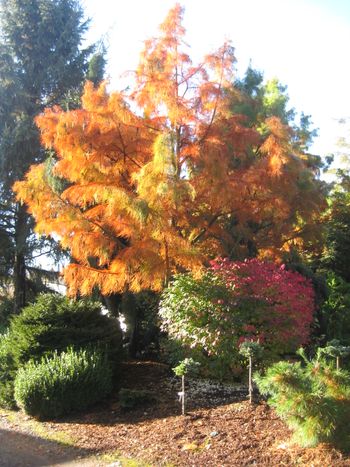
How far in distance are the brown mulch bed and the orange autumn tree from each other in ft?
7.25

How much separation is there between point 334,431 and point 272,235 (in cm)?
635

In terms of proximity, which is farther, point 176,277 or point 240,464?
point 176,277

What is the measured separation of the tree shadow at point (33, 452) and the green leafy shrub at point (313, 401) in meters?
2.08

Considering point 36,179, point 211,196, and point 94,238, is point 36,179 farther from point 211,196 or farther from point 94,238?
point 211,196

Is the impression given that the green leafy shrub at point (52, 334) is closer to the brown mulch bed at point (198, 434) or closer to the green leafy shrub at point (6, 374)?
the green leafy shrub at point (6, 374)

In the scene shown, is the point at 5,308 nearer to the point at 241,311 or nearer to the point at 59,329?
the point at 59,329

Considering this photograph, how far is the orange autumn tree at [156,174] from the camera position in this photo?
7.66 m

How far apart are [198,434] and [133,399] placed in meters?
1.63

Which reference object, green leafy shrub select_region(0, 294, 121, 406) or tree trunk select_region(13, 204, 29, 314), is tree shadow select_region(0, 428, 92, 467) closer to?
green leafy shrub select_region(0, 294, 121, 406)

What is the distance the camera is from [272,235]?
10.1 metres

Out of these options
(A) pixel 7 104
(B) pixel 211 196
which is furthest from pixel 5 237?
(B) pixel 211 196

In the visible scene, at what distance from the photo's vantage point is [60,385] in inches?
250

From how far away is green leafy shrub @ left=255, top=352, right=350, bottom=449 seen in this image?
4.01 metres

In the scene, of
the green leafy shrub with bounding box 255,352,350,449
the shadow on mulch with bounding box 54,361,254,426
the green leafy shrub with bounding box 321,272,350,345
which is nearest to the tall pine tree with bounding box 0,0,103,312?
the shadow on mulch with bounding box 54,361,254,426
